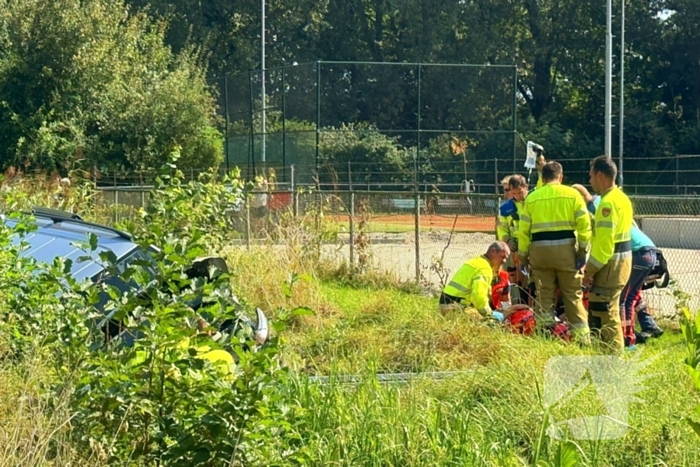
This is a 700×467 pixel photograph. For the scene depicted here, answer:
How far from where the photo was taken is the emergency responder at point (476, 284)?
8.38 m

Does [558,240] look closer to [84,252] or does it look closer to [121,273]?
[84,252]

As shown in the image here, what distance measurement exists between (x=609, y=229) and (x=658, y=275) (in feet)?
4.78

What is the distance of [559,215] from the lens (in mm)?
8469

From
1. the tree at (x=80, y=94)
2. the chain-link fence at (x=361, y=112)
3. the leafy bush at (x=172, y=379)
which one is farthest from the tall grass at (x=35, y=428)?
the chain-link fence at (x=361, y=112)

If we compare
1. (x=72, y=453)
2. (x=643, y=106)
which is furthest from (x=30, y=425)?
(x=643, y=106)

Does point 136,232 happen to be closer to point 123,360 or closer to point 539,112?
point 123,360

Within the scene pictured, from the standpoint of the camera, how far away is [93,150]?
84.8ft

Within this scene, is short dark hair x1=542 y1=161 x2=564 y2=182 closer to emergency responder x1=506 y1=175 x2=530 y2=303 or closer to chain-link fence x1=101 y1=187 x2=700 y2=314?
emergency responder x1=506 y1=175 x2=530 y2=303

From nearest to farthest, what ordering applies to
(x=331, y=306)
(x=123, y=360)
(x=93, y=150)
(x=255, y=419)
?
(x=255, y=419), (x=123, y=360), (x=331, y=306), (x=93, y=150)

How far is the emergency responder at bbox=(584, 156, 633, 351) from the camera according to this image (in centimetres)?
812

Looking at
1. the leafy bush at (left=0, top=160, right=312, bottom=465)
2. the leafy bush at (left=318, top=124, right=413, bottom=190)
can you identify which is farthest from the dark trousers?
the leafy bush at (left=318, top=124, right=413, bottom=190)

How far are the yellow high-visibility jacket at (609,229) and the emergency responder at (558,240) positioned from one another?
0.28 metres

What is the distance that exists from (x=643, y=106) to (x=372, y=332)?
145 feet

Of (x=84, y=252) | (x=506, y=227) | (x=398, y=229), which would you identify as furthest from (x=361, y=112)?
(x=84, y=252)
